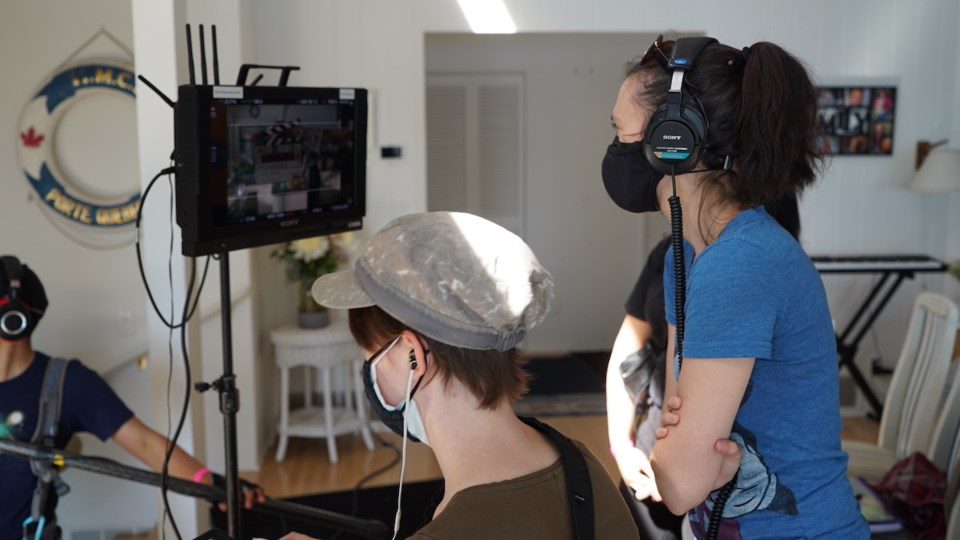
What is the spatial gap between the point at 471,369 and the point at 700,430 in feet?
1.08

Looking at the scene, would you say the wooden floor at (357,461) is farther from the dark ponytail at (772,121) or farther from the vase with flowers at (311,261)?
the dark ponytail at (772,121)

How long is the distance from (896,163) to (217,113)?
4.60m

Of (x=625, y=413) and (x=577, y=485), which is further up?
(x=577, y=485)


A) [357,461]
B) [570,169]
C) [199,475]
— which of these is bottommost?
[357,461]

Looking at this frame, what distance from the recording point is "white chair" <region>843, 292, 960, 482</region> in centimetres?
281

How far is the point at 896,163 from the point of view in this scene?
17.8 feet

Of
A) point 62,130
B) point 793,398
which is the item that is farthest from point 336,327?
point 793,398

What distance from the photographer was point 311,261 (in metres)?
4.83

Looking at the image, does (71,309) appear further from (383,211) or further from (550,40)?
(550,40)

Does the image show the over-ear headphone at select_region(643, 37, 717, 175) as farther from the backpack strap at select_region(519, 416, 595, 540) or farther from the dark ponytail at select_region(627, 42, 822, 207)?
the backpack strap at select_region(519, 416, 595, 540)

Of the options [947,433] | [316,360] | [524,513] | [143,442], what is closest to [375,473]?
[316,360]

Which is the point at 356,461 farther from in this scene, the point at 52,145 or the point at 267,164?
the point at 267,164

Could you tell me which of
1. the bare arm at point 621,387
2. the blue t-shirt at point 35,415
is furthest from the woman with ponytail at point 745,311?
the blue t-shirt at point 35,415

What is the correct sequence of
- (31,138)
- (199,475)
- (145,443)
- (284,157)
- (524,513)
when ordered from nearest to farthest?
(524,513) → (284,157) → (199,475) → (145,443) → (31,138)
